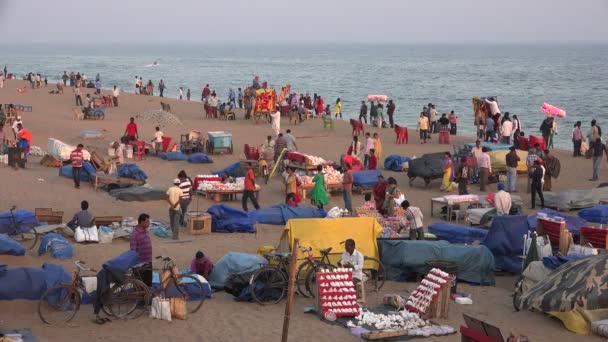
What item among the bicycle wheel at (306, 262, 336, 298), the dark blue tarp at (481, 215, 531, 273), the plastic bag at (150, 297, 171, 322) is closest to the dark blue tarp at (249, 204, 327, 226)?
the dark blue tarp at (481, 215, 531, 273)

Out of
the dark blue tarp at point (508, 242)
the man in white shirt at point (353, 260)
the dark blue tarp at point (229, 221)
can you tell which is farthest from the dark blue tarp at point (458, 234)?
the dark blue tarp at point (229, 221)

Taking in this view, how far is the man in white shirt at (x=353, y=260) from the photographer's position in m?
12.8

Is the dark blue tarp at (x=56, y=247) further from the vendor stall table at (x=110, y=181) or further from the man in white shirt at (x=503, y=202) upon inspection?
the man in white shirt at (x=503, y=202)

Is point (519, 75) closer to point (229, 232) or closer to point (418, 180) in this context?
point (418, 180)

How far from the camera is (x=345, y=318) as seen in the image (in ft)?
39.8

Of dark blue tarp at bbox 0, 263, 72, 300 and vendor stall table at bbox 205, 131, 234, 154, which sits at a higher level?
dark blue tarp at bbox 0, 263, 72, 300

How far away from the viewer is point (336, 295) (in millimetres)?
12266

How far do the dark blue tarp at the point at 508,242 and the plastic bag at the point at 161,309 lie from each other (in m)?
5.82

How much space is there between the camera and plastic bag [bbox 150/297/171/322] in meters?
11.9

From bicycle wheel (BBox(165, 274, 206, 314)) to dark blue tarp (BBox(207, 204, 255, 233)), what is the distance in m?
5.12

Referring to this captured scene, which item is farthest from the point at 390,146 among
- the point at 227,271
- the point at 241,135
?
the point at 227,271

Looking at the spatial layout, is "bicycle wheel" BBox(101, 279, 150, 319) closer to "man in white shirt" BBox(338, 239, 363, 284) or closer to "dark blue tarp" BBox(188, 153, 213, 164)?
"man in white shirt" BBox(338, 239, 363, 284)

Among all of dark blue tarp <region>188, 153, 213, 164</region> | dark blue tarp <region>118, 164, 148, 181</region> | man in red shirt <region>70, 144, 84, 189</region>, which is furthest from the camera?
dark blue tarp <region>188, 153, 213, 164</region>

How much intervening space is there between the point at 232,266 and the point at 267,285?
74 centimetres
